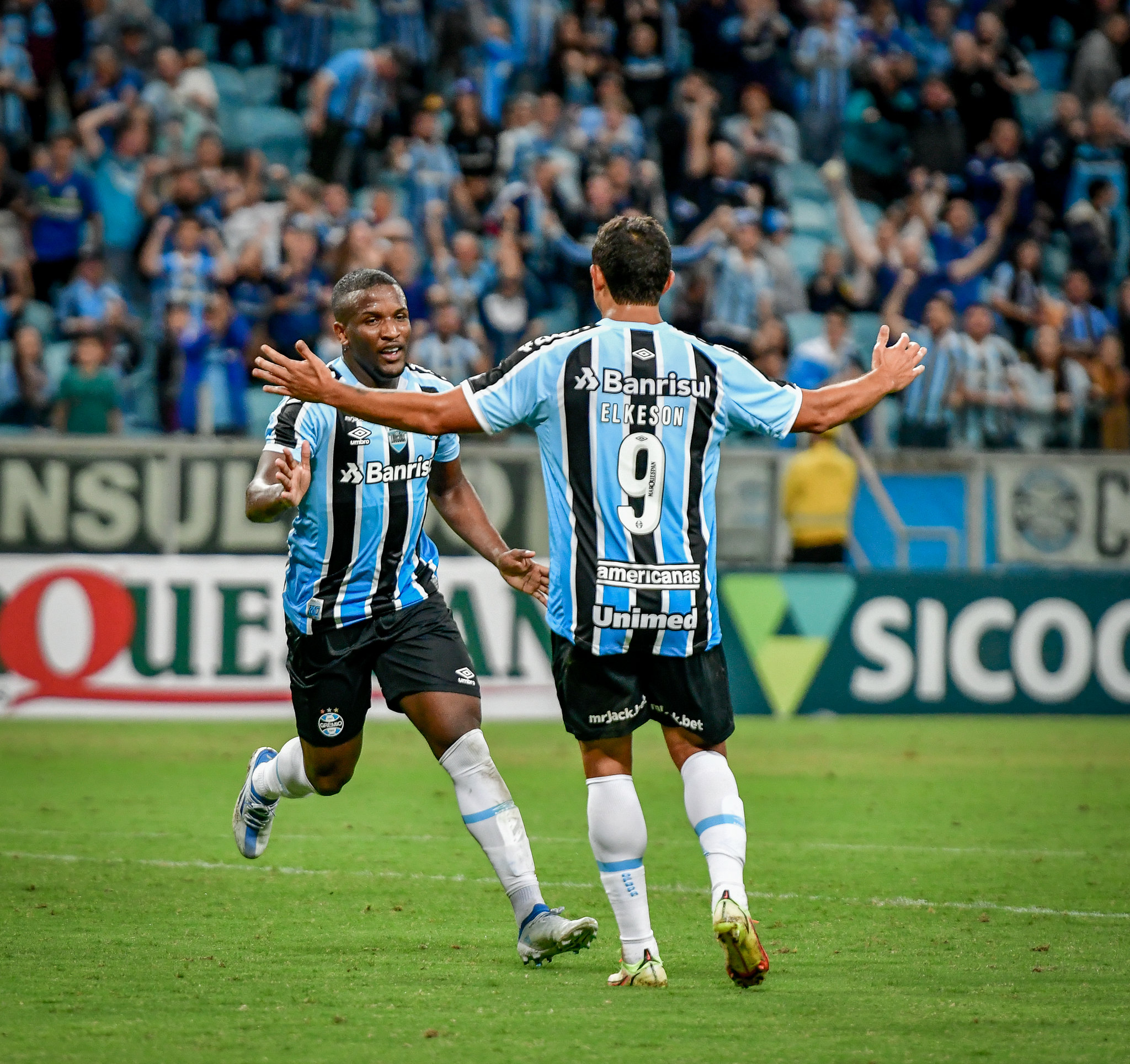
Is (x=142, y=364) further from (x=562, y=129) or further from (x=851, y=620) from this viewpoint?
(x=851, y=620)

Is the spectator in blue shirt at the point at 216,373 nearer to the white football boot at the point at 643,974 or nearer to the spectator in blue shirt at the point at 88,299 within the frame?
the spectator in blue shirt at the point at 88,299

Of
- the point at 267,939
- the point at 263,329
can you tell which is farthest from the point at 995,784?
the point at 263,329

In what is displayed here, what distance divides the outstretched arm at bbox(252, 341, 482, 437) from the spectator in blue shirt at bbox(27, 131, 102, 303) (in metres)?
11.3

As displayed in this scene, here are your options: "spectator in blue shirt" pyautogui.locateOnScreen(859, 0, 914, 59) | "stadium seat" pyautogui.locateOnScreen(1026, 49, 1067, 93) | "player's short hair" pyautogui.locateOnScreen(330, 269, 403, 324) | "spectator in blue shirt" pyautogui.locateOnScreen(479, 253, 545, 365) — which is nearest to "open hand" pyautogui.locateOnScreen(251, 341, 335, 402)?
"player's short hair" pyautogui.locateOnScreen(330, 269, 403, 324)

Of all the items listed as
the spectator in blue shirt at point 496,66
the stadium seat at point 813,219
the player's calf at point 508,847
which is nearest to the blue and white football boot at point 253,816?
the player's calf at point 508,847

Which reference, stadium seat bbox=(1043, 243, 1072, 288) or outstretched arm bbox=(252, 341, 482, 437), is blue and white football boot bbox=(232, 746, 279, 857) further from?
stadium seat bbox=(1043, 243, 1072, 288)

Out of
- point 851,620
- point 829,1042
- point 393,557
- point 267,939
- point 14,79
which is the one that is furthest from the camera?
point 14,79

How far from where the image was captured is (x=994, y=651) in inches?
551

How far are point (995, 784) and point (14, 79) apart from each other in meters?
11.4

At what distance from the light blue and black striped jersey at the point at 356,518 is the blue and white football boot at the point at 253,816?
2.60ft

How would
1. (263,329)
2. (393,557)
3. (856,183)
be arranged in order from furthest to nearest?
(856,183) < (263,329) < (393,557)

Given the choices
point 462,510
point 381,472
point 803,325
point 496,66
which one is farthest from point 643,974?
point 496,66

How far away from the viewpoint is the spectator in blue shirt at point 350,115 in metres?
17.2

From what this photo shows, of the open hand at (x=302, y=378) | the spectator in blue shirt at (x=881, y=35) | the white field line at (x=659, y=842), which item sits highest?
the spectator in blue shirt at (x=881, y=35)
